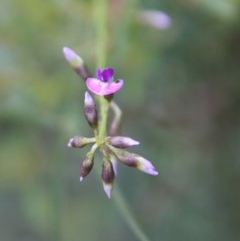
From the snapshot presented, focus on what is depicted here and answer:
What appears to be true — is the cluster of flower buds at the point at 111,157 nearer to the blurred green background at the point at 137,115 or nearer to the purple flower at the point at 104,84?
the purple flower at the point at 104,84

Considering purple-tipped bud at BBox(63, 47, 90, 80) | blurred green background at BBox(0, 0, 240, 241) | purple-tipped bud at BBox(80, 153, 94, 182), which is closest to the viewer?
purple-tipped bud at BBox(80, 153, 94, 182)

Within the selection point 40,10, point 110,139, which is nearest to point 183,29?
point 40,10

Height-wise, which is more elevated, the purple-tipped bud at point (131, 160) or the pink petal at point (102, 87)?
the pink petal at point (102, 87)

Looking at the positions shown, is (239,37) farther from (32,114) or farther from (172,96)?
(32,114)

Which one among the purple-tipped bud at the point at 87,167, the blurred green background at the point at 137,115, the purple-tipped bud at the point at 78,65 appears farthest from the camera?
the blurred green background at the point at 137,115

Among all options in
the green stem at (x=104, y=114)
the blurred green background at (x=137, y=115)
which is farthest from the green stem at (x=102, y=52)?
the blurred green background at (x=137, y=115)

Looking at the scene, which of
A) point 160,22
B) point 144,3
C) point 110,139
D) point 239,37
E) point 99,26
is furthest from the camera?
point 239,37

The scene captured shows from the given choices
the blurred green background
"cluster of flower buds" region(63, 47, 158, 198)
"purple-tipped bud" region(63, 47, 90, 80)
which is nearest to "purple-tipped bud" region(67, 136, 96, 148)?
"cluster of flower buds" region(63, 47, 158, 198)

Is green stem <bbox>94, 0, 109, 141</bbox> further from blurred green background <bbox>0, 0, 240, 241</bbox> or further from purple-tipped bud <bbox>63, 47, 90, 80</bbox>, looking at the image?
blurred green background <bbox>0, 0, 240, 241</bbox>
